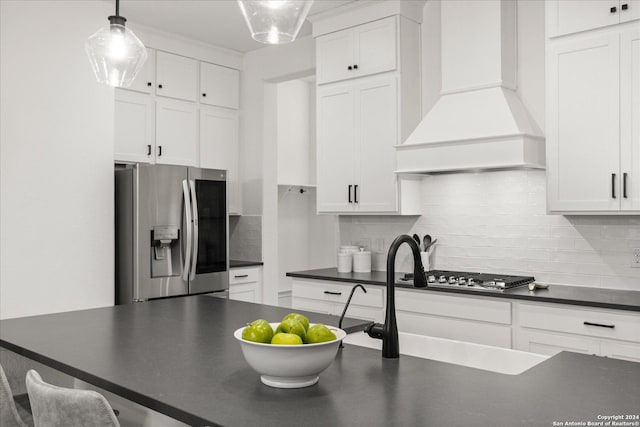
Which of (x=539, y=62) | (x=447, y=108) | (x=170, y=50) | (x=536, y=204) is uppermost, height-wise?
(x=170, y=50)

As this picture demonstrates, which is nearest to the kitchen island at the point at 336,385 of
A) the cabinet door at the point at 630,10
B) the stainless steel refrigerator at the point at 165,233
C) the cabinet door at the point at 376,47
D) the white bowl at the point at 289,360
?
the white bowl at the point at 289,360

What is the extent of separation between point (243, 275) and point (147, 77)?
1968 mm

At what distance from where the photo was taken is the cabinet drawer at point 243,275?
16.5ft

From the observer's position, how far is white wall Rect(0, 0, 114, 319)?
353 centimetres

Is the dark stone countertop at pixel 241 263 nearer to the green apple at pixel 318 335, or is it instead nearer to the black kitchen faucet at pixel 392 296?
the black kitchen faucet at pixel 392 296

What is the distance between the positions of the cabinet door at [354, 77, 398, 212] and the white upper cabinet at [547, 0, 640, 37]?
1.15 meters

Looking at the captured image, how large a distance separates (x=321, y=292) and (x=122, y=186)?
1.73 metres

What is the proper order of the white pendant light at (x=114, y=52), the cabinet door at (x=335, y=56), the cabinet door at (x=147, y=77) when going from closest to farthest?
the white pendant light at (x=114, y=52) < the cabinet door at (x=335, y=56) < the cabinet door at (x=147, y=77)

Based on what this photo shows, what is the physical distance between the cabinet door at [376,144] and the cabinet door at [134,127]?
186 centimetres

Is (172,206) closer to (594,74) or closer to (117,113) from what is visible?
(117,113)

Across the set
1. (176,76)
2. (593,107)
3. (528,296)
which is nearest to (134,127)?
(176,76)

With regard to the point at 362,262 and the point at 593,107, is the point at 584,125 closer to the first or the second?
the point at 593,107

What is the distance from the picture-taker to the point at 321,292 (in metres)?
4.18

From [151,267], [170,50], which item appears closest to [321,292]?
[151,267]
